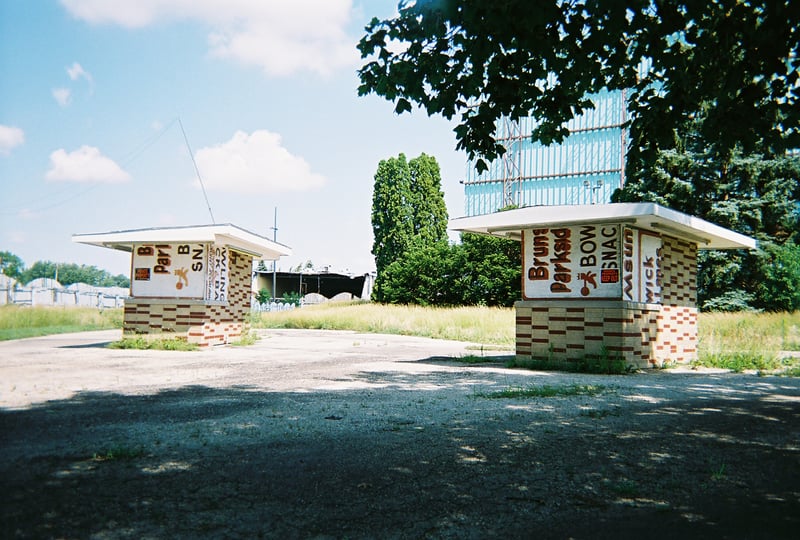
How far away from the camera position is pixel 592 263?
1048cm

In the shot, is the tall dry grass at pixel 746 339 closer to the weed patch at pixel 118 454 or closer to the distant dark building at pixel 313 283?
the weed patch at pixel 118 454

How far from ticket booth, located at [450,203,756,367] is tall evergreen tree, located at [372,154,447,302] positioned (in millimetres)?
27863

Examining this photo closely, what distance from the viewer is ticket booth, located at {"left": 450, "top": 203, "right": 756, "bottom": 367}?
1017cm

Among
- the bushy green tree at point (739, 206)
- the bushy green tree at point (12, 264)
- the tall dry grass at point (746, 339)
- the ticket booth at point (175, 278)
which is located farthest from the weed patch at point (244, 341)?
the bushy green tree at point (12, 264)

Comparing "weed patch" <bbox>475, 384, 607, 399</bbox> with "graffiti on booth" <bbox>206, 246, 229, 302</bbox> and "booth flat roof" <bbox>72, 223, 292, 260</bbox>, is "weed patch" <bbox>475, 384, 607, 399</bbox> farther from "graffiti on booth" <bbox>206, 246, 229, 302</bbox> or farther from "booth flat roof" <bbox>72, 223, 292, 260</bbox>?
"graffiti on booth" <bbox>206, 246, 229, 302</bbox>

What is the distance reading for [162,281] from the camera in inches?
575

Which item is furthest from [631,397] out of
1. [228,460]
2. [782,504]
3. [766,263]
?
[766,263]

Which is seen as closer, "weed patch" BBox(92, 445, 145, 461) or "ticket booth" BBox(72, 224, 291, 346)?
"weed patch" BBox(92, 445, 145, 461)

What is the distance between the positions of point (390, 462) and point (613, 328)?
7152 millimetres

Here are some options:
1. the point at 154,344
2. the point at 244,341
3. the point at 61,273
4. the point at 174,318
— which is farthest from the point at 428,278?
the point at 61,273

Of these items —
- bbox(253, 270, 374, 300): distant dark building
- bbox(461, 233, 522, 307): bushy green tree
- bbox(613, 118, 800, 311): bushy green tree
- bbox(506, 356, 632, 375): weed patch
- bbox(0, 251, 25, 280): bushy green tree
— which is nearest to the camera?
bbox(506, 356, 632, 375): weed patch

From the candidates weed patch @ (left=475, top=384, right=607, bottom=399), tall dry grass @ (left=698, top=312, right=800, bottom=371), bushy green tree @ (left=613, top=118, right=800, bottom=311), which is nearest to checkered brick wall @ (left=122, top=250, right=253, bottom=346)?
weed patch @ (left=475, top=384, right=607, bottom=399)

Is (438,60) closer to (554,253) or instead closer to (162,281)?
(554,253)

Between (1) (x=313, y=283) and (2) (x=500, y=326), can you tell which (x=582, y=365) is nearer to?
(2) (x=500, y=326)
